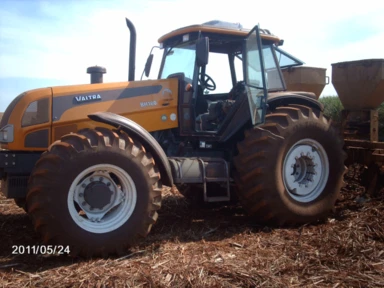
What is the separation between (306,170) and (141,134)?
2.41 m

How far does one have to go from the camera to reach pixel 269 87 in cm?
604

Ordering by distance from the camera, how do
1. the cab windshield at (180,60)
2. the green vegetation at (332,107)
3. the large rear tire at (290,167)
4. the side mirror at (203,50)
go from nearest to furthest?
the side mirror at (203,50)
the large rear tire at (290,167)
the cab windshield at (180,60)
the green vegetation at (332,107)

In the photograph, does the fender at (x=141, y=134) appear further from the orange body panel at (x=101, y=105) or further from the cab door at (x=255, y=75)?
the cab door at (x=255, y=75)

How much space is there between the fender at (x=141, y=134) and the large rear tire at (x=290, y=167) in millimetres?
986

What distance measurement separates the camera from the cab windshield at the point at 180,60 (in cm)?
562

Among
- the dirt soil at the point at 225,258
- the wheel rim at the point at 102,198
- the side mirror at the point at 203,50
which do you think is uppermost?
the side mirror at the point at 203,50

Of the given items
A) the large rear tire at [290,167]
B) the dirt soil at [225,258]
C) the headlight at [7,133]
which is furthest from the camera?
the large rear tire at [290,167]

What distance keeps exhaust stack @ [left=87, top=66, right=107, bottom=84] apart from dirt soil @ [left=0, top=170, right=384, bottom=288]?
2015mm

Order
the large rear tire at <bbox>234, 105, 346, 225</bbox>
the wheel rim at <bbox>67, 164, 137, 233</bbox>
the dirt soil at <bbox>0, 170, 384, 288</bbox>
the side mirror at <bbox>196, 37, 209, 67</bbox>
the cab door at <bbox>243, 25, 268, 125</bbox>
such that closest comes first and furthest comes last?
the dirt soil at <bbox>0, 170, 384, 288</bbox> → the wheel rim at <bbox>67, 164, 137, 233</bbox> → the side mirror at <bbox>196, 37, 209, 67</bbox> → the large rear tire at <bbox>234, 105, 346, 225</bbox> → the cab door at <bbox>243, 25, 268, 125</bbox>

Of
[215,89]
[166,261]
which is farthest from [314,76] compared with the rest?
[166,261]

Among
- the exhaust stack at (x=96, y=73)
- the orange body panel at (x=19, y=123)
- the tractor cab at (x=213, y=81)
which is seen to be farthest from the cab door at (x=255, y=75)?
the orange body panel at (x=19, y=123)

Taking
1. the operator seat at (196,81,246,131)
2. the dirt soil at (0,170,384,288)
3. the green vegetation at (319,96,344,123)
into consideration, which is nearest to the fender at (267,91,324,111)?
the operator seat at (196,81,246,131)

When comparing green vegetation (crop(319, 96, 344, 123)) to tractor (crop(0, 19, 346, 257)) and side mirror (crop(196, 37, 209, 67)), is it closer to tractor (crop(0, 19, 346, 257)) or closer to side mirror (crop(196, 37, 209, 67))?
tractor (crop(0, 19, 346, 257))
